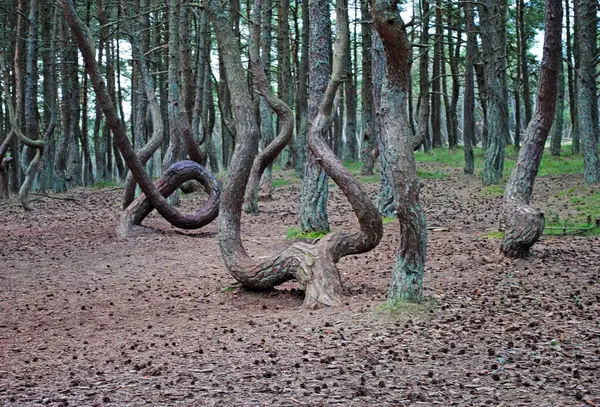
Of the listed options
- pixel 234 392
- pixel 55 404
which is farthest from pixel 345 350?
pixel 55 404

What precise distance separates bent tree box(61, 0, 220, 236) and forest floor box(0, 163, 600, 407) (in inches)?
58.3

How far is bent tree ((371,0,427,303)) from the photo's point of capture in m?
6.43

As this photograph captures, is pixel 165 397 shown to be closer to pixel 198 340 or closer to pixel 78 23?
pixel 198 340

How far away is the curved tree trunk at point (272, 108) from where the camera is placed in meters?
12.7

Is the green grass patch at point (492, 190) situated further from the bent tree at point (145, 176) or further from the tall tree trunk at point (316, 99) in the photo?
the bent tree at point (145, 176)

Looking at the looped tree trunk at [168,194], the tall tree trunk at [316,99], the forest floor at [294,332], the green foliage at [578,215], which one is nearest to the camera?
the forest floor at [294,332]

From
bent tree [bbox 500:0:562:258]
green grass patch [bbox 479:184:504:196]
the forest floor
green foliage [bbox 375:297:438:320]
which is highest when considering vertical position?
bent tree [bbox 500:0:562:258]

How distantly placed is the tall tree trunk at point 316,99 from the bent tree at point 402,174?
15.8 ft

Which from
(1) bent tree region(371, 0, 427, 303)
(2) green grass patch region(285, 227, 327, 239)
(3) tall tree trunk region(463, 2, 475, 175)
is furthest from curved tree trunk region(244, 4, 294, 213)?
(3) tall tree trunk region(463, 2, 475, 175)

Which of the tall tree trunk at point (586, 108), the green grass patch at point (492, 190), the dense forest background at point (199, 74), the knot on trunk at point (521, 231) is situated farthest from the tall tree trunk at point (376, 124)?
the tall tree trunk at point (586, 108)

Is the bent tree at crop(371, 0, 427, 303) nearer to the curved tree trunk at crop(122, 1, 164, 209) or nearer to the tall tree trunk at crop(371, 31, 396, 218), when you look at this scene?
the tall tree trunk at crop(371, 31, 396, 218)

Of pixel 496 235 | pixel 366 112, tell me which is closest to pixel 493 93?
pixel 366 112

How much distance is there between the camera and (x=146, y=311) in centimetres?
778

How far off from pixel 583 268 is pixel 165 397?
19.7ft
